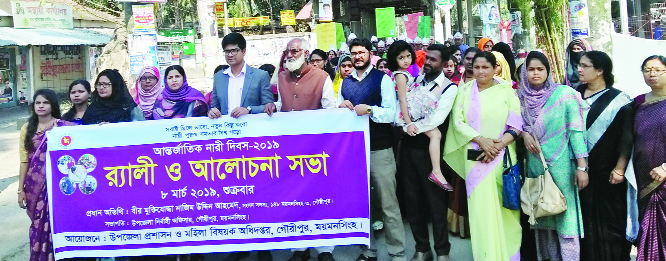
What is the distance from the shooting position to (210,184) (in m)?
3.98

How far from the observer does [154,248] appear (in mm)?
3975

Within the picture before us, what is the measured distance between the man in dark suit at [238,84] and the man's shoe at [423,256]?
1.53 metres

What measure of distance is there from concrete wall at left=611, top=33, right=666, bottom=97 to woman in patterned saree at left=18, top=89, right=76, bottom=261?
10953 millimetres

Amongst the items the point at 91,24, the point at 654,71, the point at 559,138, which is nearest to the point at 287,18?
the point at 91,24

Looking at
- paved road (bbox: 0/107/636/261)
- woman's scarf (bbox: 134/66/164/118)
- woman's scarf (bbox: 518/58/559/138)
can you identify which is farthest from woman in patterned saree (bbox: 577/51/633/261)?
woman's scarf (bbox: 134/66/164/118)

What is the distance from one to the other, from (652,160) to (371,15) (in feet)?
61.8

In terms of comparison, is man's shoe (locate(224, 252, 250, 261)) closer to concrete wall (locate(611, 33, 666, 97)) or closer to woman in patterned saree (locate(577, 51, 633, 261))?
woman in patterned saree (locate(577, 51, 633, 261))

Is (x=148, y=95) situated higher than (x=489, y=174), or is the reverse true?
(x=148, y=95)

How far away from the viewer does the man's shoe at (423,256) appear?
13.2ft

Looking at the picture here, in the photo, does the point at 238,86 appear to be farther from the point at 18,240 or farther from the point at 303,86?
the point at 18,240

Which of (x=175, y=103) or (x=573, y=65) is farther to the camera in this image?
(x=573, y=65)

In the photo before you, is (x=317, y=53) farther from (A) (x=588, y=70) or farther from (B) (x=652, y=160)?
(B) (x=652, y=160)

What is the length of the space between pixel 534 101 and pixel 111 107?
114 inches

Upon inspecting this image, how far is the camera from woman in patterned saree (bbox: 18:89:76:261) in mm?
4000
